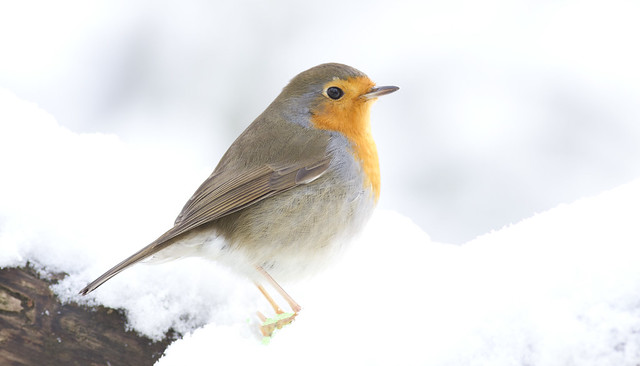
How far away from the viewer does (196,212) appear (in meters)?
2.89

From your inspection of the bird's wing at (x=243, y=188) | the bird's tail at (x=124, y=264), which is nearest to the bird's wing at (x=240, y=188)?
the bird's wing at (x=243, y=188)

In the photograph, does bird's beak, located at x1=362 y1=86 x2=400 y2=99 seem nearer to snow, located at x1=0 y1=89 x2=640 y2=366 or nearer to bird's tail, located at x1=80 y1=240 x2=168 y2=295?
snow, located at x1=0 y1=89 x2=640 y2=366

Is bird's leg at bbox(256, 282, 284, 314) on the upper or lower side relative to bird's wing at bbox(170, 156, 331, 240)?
lower

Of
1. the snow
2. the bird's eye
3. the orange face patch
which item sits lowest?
the snow

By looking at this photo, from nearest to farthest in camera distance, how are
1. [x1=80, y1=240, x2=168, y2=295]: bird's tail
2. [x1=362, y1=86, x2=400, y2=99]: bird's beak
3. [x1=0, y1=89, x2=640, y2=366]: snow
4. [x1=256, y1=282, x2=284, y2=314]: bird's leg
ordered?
[x1=0, y1=89, x2=640, y2=366]: snow < [x1=80, y1=240, x2=168, y2=295]: bird's tail < [x1=256, y1=282, x2=284, y2=314]: bird's leg < [x1=362, y1=86, x2=400, y2=99]: bird's beak

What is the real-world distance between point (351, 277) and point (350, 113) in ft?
2.90

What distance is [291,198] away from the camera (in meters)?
3.01

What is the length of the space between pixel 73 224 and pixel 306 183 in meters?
0.99

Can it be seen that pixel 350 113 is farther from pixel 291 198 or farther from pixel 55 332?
pixel 55 332

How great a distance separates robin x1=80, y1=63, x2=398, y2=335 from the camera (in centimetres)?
294

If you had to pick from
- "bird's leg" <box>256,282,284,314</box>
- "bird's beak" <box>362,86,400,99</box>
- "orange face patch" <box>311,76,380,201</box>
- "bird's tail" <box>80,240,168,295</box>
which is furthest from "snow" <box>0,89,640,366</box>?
"bird's beak" <box>362,86,400,99</box>

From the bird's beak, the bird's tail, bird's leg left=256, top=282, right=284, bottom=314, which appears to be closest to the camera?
the bird's tail

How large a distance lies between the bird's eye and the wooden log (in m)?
1.39

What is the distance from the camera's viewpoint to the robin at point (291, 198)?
2.94 metres
